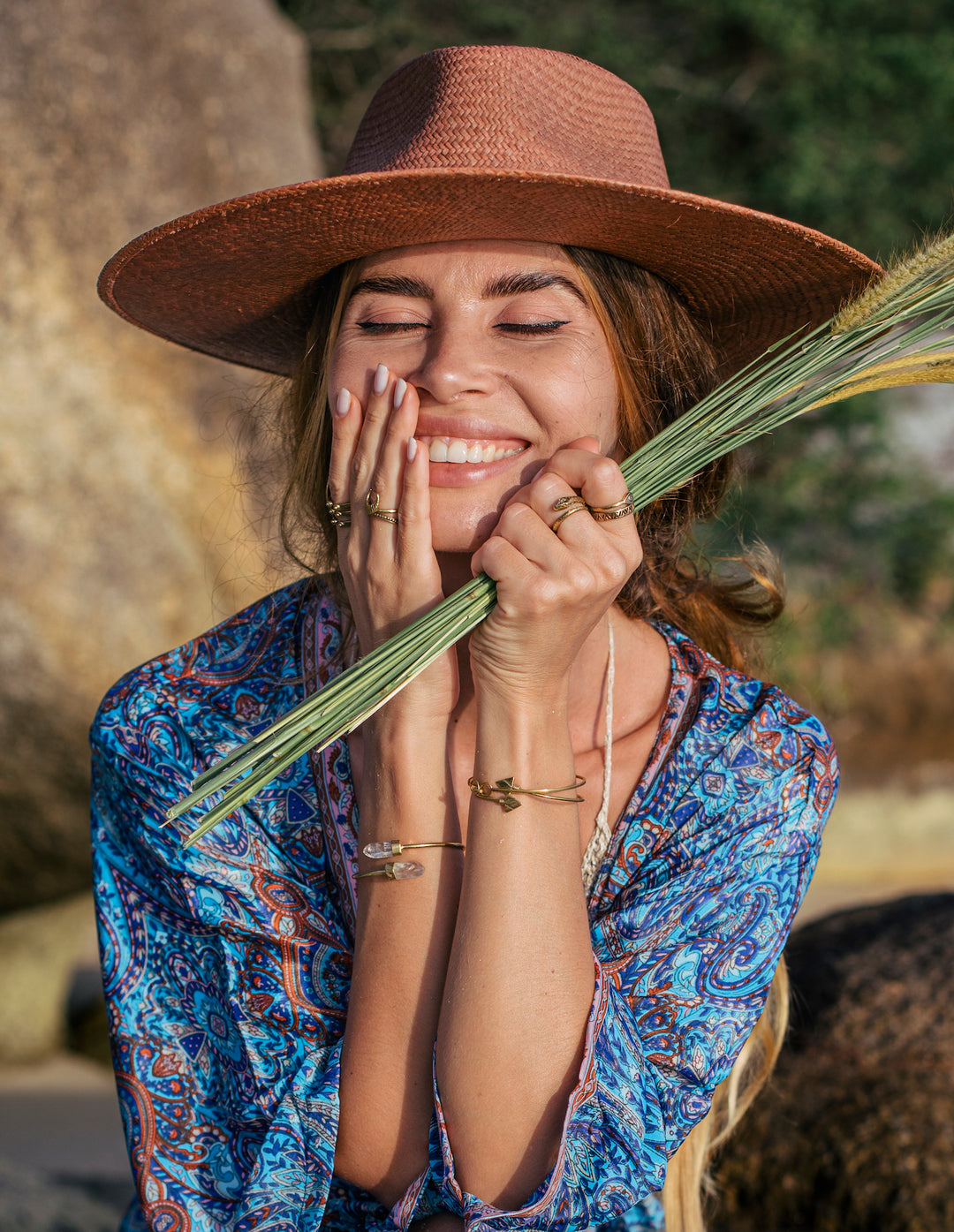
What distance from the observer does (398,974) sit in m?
1.60

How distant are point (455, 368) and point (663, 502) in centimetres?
58

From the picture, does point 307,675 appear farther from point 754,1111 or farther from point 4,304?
point 4,304

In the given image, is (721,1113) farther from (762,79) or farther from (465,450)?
(762,79)

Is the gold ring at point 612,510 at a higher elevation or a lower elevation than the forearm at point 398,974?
higher

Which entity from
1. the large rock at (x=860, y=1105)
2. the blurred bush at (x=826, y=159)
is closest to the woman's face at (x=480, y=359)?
the large rock at (x=860, y=1105)

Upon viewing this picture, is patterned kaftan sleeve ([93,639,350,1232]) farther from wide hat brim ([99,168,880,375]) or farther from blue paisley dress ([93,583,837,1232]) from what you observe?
wide hat brim ([99,168,880,375])

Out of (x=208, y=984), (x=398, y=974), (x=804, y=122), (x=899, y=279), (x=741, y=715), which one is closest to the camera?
(x=899, y=279)

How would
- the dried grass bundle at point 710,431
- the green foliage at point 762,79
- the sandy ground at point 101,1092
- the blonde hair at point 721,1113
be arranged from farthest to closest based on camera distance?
the green foliage at point 762,79, the sandy ground at point 101,1092, the blonde hair at point 721,1113, the dried grass bundle at point 710,431

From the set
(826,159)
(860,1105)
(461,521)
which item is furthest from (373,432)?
(826,159)

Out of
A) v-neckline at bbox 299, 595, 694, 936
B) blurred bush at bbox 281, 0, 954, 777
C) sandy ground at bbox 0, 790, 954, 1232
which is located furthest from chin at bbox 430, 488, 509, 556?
blurred bush at bbox 281, 0, 954, 777

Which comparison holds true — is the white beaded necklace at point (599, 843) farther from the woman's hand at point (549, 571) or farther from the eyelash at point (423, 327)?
the eyelash at point (423, 327)

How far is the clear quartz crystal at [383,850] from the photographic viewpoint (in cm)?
162

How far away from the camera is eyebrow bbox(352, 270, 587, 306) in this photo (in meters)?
1.69

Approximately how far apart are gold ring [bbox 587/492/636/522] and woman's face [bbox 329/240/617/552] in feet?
0.50
